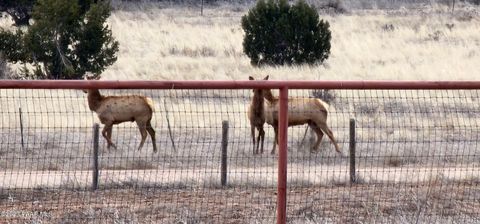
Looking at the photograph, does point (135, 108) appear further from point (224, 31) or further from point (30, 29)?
point (224, 31)

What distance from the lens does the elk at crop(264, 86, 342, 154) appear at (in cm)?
1733

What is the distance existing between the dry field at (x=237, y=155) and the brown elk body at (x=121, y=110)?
36 cm

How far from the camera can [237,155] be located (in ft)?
48.7

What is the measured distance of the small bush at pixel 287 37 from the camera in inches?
1319

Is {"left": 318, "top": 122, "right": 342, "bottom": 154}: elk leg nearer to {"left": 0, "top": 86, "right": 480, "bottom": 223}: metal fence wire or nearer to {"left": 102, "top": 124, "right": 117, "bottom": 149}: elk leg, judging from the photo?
{"left": 0, "top": 86, "right": 480, "bottom": 223}: metal fence wire

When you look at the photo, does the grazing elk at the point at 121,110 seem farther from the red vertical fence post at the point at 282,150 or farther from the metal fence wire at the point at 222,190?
the red vertical fence post at the point at 282,150

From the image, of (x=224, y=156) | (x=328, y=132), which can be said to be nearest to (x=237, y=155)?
(x=224, y=156)

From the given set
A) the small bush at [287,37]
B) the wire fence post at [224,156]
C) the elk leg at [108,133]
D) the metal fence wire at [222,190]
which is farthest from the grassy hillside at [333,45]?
the wire fence post at [224,156]

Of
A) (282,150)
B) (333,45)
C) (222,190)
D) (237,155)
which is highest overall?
(282,150)

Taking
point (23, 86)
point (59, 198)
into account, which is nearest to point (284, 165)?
point (23, 86)

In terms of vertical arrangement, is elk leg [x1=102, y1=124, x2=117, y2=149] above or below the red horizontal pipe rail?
below

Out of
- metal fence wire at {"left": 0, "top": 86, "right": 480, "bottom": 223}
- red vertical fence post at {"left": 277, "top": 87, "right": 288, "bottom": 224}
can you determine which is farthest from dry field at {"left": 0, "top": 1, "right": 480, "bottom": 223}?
red vertical fence post at {"left": 277, "top": 87, "right": 288, "bottom": 224}

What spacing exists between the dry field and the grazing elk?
37 centimetres

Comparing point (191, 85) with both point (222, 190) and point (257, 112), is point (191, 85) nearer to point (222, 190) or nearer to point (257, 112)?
point (222, 190)
